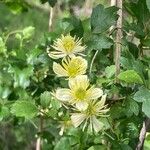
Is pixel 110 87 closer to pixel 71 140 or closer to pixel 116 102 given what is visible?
pixel 116 102

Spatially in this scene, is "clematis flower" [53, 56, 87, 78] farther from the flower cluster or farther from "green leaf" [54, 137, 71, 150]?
"green leaf" [54, 137, 71, 150]

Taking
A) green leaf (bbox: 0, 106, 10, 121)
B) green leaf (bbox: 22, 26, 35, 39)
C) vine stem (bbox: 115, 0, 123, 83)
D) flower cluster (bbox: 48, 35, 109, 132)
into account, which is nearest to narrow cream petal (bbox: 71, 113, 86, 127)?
flower cluster (bbox: 48, 35, 109, 132)

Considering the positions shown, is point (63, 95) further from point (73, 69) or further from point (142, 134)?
point (142, 134)

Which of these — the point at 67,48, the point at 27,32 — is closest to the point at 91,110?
the point at 67,48

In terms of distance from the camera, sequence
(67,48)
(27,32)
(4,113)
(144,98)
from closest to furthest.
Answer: (144,98), (67,48), (4,113), (27,32)

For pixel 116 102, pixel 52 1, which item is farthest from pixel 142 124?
pixel 52 1

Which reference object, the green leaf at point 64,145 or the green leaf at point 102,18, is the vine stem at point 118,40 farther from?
the green leaf at point 64,145
